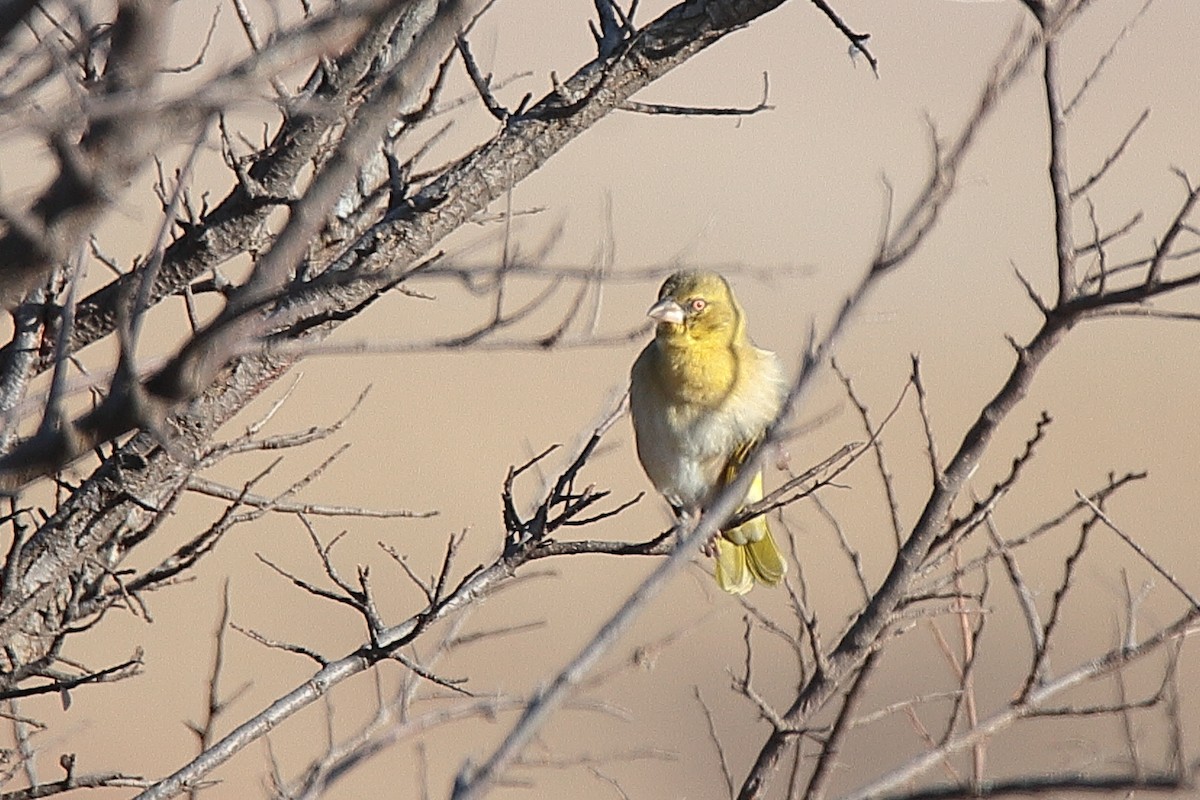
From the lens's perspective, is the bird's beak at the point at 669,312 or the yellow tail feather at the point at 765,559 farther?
the yellow tail feather at the point at 765,559

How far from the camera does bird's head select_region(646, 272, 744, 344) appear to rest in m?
5.39

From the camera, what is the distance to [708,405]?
17.4 ft

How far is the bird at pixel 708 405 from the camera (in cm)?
531

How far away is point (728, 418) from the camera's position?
5.30 meters

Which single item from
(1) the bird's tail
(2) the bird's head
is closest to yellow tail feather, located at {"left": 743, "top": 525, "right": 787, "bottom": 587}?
(1) the bird's tail

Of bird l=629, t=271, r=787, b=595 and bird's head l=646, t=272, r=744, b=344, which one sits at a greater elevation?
bird's head l=646, t=272, r=744, b=344

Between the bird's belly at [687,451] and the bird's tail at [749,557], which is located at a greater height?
the bird's belly at [687,451]

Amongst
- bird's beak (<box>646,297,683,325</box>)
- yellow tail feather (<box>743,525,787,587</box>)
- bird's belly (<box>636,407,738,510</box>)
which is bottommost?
yellow tail feather (<box>743,525,787,587</box>)

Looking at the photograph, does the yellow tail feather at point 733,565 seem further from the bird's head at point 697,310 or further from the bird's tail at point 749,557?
the bird's head at point 697,310

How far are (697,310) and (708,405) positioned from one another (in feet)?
1.08

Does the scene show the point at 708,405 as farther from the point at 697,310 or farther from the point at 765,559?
the point at 765,559

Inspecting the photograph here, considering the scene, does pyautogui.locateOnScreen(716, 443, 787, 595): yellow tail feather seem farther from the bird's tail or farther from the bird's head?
the bird's head

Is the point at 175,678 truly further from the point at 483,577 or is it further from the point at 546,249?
the point at 546,249

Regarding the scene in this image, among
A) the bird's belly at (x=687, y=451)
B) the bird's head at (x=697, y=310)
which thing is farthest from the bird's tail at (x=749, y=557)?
the bird's head at (x=697, y=310)
